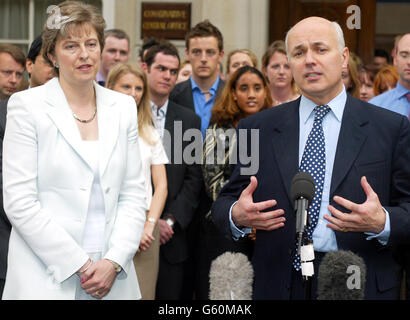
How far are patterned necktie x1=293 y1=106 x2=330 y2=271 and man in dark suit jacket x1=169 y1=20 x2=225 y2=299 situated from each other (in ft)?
6.71

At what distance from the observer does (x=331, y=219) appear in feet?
9.18

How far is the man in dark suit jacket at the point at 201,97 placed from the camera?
16.9 ft

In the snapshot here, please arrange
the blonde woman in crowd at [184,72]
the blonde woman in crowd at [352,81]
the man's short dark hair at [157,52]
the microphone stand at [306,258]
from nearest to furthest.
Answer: the microphone stand at [306,258] → the blonde woman in crowd at [352,81] → the man's short dark hair at [157,52] → the blonde woman in crowd at [184,72]

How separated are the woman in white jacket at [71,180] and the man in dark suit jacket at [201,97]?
1.81 metres

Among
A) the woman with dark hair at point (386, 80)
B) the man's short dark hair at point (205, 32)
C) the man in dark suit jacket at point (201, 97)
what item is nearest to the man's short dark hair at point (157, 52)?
the man in dark suit jacket at point (201, 97)

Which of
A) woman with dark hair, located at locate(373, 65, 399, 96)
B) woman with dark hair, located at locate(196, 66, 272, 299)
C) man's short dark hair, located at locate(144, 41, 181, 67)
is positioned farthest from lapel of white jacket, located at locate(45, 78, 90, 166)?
woman with dark hair, located at locate(373, 65, 399, 96)

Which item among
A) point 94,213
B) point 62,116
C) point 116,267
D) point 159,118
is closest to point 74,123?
point 62,116

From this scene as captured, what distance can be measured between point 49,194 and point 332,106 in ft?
4.13

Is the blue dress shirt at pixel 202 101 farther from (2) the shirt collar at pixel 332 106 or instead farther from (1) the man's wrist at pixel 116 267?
(1) the man's wrist at pixel 116 267

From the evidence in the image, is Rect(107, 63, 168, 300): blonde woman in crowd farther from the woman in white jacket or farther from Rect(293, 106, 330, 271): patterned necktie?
Rect(293, 106, 330, 271): patterned necktie

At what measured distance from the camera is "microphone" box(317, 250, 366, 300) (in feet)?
8.30

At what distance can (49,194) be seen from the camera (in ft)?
10.2
